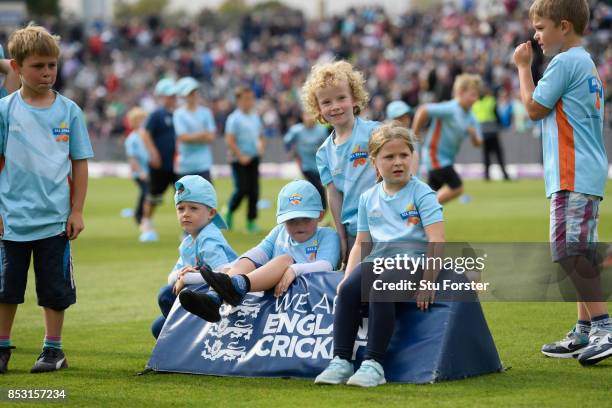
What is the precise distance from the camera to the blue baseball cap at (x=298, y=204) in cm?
691

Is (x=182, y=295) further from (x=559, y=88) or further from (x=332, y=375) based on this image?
(x=559, y=88)

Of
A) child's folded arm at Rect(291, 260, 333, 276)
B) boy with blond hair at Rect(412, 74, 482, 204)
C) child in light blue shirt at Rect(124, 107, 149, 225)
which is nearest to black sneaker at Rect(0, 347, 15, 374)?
child's folded arm at Rect(291, 260, 333, 276)

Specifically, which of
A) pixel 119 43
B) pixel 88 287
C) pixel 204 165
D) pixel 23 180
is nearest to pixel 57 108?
pixel 23 180

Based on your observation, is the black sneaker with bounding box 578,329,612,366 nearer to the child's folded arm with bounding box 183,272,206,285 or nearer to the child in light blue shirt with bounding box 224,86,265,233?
the child's folded arm with bounding box 183,272,206,285

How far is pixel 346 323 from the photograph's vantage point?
6.16 meters

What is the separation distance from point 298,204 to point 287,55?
121 ft

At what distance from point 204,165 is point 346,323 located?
8996 mm

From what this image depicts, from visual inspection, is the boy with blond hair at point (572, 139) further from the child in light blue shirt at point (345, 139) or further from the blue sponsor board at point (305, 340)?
the child in light blue shirt at point (345, 139)

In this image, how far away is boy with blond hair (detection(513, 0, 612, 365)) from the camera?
21.5ft

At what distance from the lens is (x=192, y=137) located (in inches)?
587

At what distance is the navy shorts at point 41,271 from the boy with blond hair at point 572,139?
3102 millimetres

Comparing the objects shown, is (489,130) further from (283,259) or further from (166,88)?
(283,259)

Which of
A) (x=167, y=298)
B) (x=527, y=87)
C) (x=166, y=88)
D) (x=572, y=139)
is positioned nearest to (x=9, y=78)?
(x=167, y=298)

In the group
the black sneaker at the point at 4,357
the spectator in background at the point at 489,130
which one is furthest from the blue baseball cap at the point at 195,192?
the spectator in background at the point at 489,130
